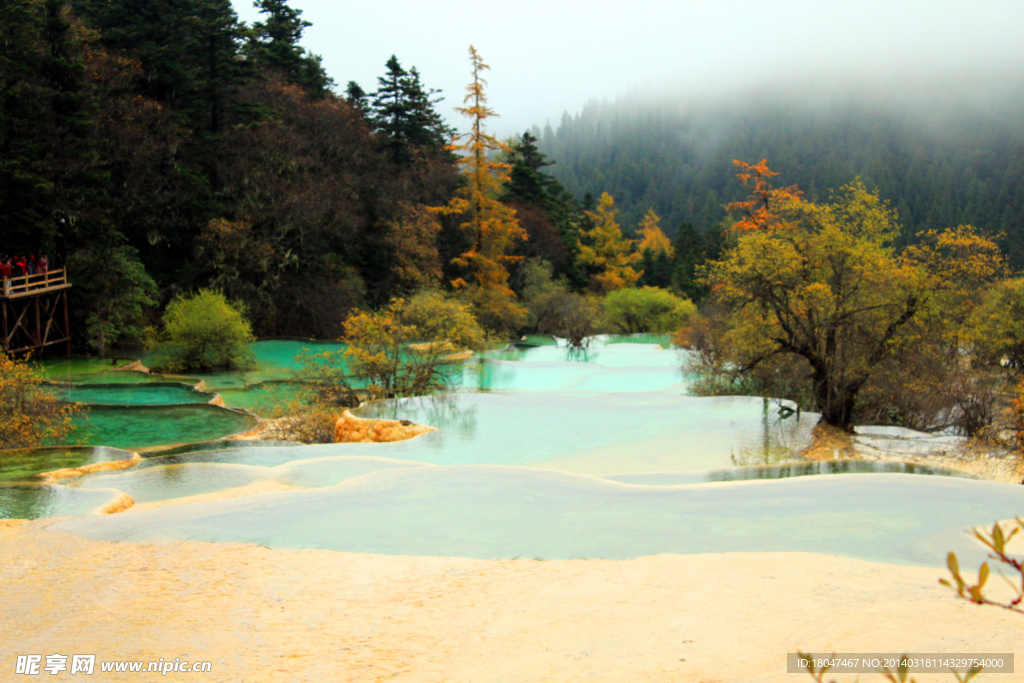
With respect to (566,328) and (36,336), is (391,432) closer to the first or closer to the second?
(36,336)

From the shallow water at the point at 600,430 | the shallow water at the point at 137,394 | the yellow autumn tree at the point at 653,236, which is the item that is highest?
the yellow autumn tree at the point at 653,236

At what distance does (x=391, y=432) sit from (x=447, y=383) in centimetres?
585

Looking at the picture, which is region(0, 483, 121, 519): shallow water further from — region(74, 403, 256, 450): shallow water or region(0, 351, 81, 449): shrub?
region(74, 403, 256, 450): shallow water

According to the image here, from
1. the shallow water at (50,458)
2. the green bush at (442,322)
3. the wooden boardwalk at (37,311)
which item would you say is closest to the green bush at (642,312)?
the green bush at (442,322)

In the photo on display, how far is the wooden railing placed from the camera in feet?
66.7

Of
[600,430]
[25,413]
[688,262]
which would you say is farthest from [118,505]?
[688,262]

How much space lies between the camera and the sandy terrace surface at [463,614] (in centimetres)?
454

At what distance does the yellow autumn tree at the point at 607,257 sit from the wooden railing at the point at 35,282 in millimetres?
32913

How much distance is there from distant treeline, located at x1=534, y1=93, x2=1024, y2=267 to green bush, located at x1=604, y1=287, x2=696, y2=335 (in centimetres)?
2951

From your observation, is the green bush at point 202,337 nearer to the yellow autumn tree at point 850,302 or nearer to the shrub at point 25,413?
the shrub at point 25,413

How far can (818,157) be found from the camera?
10844 cm

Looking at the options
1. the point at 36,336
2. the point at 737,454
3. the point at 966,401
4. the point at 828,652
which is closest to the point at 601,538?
the point at 828,652

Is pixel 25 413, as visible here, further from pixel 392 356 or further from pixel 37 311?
pixel 37 311

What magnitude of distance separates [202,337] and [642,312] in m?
23.8
